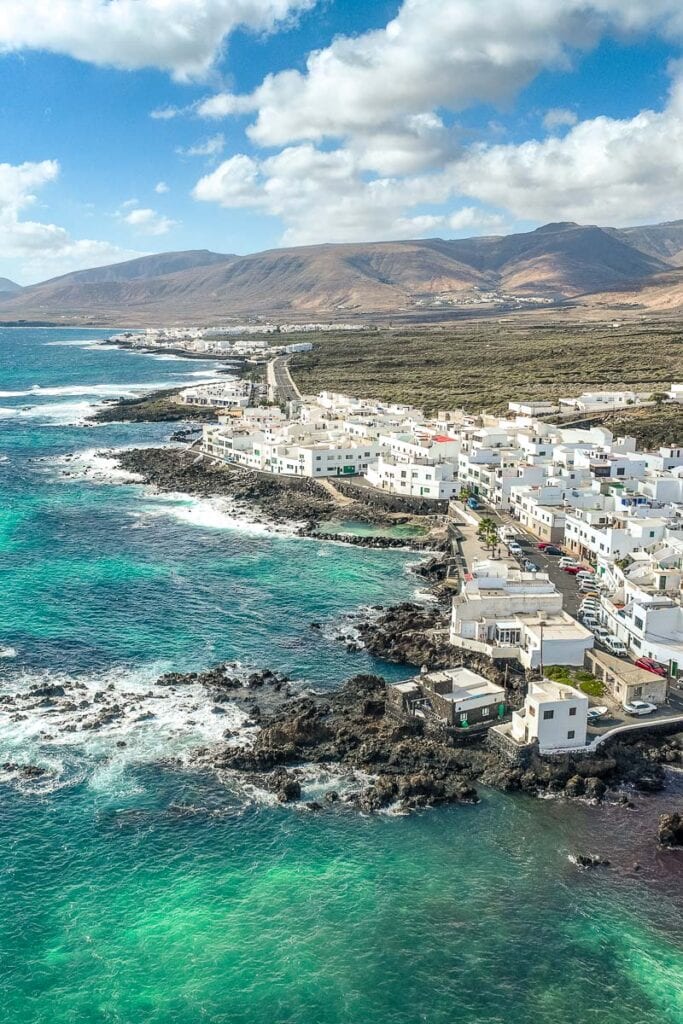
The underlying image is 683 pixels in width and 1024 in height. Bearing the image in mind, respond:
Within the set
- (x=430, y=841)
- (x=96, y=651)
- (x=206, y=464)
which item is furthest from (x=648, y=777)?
(x=206, y=464)

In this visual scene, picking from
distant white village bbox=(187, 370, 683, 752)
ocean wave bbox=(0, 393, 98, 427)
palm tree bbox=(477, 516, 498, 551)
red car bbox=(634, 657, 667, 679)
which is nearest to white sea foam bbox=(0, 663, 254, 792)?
distant white village bbox=(187, 370, 683, 752)

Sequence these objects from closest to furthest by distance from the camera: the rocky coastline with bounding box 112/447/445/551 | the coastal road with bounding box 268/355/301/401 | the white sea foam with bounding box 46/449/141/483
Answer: the rocky coastline with bounding box 112/447/445/551, the white sea foam with bounding box 46/449/141/483, the coastal road with bounding box 268/355/301/401

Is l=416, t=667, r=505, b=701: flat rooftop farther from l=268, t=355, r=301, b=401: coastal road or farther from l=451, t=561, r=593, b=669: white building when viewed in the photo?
l=268, t=355, r=301, b=401: coastal road

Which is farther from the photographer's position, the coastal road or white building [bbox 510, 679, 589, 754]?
the coastal road

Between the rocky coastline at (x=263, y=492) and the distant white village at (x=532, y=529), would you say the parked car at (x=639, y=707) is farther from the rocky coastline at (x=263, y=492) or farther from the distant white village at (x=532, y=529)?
the rocky coastline at (x=263, y=492)

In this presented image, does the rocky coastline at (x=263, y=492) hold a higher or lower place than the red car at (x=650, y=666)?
higher

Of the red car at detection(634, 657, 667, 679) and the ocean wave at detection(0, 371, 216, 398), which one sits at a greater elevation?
the ocean wave at detection(0, 371, 216, 398)

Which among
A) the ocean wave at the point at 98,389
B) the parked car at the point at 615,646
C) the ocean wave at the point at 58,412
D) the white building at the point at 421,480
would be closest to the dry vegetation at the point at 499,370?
the ocean wave at the point at 98,389
